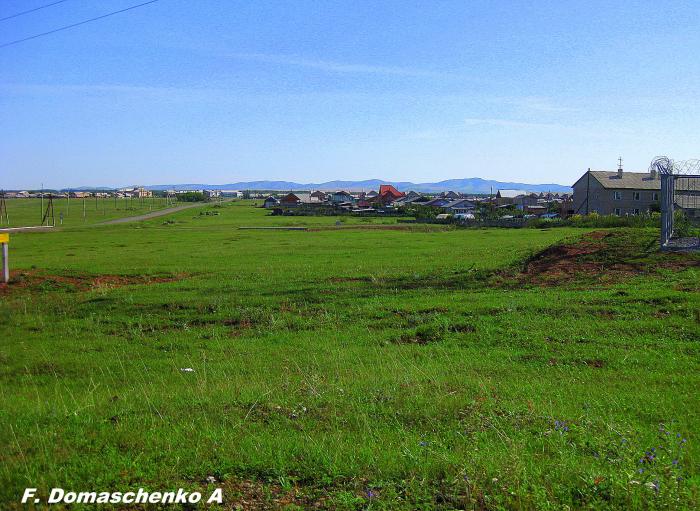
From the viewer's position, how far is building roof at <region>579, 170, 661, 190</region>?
268 feet

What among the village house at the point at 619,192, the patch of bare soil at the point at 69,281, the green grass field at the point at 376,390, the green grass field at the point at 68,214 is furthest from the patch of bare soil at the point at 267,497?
the village house at the point at 619,192

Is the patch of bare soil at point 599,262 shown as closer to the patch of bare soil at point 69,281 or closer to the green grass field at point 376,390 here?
the green grass field at point 376,390

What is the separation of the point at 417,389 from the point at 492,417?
59.3 inches

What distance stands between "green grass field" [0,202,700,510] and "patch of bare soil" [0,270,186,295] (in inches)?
116

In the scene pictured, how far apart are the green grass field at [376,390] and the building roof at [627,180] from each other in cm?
6825

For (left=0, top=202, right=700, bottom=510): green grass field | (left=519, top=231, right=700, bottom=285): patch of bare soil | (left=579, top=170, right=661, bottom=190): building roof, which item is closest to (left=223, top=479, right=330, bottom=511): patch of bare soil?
(left=0, top=202, right=700, bottom=510): green grass field

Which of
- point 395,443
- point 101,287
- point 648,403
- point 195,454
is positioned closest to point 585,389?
point 648,403

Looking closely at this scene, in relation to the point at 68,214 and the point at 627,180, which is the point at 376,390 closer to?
the point at 627,180

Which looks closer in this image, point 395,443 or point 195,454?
point 195,454

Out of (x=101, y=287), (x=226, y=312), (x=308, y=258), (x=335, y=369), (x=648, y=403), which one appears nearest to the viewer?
(x=648, y=403)

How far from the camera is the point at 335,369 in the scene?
33.4 feet

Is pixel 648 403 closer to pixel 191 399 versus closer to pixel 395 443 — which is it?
pixel 395 443

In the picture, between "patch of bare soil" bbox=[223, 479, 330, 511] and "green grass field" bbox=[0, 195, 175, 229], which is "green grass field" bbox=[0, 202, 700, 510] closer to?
"patch of bare soil" bbox=[223, 479, 330, 511]

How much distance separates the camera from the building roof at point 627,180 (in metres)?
81.8
